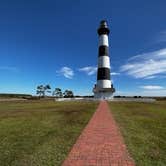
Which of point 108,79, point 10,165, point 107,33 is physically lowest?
point 10,165

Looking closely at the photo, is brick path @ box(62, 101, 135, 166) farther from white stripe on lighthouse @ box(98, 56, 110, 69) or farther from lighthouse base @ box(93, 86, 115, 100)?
white stripe on lighthouse @ box(98, 56, 110, 69)

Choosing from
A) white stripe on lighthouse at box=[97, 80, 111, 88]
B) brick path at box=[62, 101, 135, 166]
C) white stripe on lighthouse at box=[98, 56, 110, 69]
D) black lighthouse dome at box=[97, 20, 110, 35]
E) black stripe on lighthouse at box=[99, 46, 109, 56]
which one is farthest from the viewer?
black lighthouse dome at box=[97, 20, 110, 35]

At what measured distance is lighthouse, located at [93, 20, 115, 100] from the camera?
116ft

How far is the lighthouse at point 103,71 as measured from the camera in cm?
3528

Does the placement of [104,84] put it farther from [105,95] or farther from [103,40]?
[103,40]

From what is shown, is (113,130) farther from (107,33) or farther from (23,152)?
(107,33)

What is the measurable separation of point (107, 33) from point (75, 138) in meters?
33.3

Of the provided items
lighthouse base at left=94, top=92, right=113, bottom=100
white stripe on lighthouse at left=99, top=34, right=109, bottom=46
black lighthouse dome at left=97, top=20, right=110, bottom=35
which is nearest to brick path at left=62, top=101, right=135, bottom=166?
lighthouse base at left=94, top=92, right=113, bottom=100

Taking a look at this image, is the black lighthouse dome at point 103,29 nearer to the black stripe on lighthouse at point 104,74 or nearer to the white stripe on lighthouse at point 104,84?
the black stripe on lighthouse at point 104,74

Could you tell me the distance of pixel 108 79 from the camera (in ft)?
117

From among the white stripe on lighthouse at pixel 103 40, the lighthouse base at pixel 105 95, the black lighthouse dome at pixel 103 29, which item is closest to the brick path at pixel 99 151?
the lighthouse base at pixel 105 95

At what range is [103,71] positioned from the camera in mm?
35406

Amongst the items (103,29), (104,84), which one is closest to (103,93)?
(104,84)

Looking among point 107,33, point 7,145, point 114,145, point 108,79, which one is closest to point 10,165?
point 7,145
